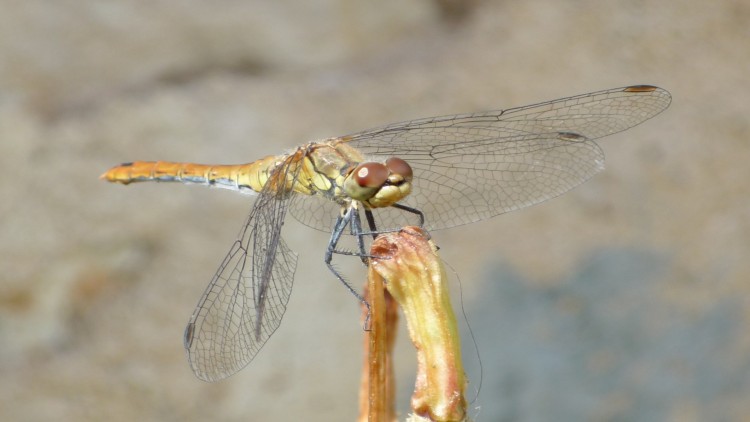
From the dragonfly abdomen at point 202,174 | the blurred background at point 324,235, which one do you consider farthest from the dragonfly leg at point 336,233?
the blurred background at point 324,235

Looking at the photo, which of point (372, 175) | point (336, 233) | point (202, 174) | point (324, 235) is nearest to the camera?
point (372, 175)

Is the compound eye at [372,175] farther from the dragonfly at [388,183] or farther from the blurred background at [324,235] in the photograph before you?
the blurred background at [324,235]

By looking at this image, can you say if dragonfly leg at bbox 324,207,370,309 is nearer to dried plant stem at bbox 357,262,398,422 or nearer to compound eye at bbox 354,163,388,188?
compound eye at bbox 354,163,388,188

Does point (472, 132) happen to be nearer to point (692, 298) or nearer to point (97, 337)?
point (692, 298)

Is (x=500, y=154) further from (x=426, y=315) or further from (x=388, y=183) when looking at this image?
(x=426, y=315)

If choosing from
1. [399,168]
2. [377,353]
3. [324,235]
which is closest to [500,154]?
[399,168]

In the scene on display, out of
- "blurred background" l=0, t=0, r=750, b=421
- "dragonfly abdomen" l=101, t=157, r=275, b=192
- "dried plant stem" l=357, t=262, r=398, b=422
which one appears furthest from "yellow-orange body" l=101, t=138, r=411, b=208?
"blurred background" l=0, t=0, r=750, b=421
